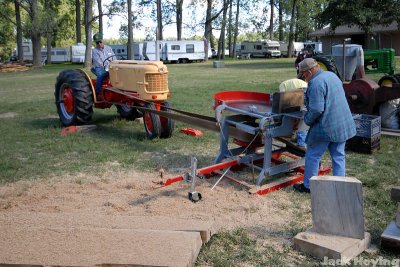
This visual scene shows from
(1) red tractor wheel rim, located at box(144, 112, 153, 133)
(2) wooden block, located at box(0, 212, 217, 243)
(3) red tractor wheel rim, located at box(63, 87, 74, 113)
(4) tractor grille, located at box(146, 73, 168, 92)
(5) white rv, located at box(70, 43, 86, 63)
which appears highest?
(5) white rv, located at box(70, 43, 86, 63)

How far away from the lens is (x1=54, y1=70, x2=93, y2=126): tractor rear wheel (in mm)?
9016

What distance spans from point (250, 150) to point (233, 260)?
9.15 feet

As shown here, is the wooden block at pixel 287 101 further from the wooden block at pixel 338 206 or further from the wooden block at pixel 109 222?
the wooden block at pixel 109 222

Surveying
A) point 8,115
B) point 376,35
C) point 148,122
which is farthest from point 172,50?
point 148,122

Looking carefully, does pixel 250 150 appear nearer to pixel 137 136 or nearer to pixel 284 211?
pixel 284 211

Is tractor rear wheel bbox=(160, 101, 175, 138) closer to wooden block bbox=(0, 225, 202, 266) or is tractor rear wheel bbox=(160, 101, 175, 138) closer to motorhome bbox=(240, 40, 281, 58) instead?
wooden block bbox=(0, 225, 202, 266)

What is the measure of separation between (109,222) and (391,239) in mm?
2471

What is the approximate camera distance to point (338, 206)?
12.6ft

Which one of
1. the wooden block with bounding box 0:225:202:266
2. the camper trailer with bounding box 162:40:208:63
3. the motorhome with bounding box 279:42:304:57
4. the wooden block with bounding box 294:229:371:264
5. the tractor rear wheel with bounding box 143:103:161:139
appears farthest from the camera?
the motorhome with bounding box 279:42:304:57

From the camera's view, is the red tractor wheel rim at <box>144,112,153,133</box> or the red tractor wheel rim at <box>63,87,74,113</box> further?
the red tractor wheel rim at <box>63,87,74,113</box>

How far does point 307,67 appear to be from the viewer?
5117mm

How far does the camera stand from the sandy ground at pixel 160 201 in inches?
182

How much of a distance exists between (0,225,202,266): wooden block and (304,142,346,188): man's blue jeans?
6.75ft

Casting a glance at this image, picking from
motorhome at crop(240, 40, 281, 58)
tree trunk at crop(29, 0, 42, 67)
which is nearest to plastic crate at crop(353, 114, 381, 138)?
tree trunk at crop(29, 0, 42, 67)
